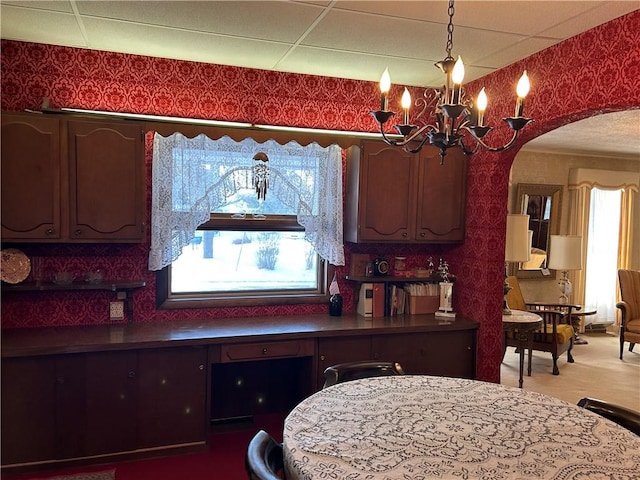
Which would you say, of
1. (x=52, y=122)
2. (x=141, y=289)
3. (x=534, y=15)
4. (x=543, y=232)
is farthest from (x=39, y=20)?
(x=543, y=232)

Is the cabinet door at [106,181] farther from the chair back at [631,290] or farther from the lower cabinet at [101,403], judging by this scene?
the chair back at [631,290]

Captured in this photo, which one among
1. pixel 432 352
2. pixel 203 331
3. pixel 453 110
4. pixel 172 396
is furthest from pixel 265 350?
pixel 453 110

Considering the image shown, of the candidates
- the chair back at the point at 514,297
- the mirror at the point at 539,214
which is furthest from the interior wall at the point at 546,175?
the chair back at the point at 514,297

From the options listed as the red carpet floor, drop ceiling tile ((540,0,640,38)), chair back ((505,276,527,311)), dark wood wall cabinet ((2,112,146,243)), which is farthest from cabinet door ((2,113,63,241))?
chair back ((505,276,527,311))

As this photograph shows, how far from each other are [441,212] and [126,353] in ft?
8.03

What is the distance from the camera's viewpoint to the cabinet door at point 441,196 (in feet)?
12.8

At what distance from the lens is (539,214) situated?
22.8ft

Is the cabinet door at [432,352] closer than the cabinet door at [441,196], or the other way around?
the cabinet door at [432,352]

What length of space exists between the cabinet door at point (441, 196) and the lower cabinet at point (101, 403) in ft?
6.24

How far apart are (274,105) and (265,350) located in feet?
5.84

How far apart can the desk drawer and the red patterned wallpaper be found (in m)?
0.55

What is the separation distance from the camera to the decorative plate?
10.3 ft

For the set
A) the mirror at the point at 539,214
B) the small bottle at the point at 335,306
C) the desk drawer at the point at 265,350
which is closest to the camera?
the desk drawer at the point at 265,350

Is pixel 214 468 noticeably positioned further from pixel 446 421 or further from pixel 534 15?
pixel 534 15
